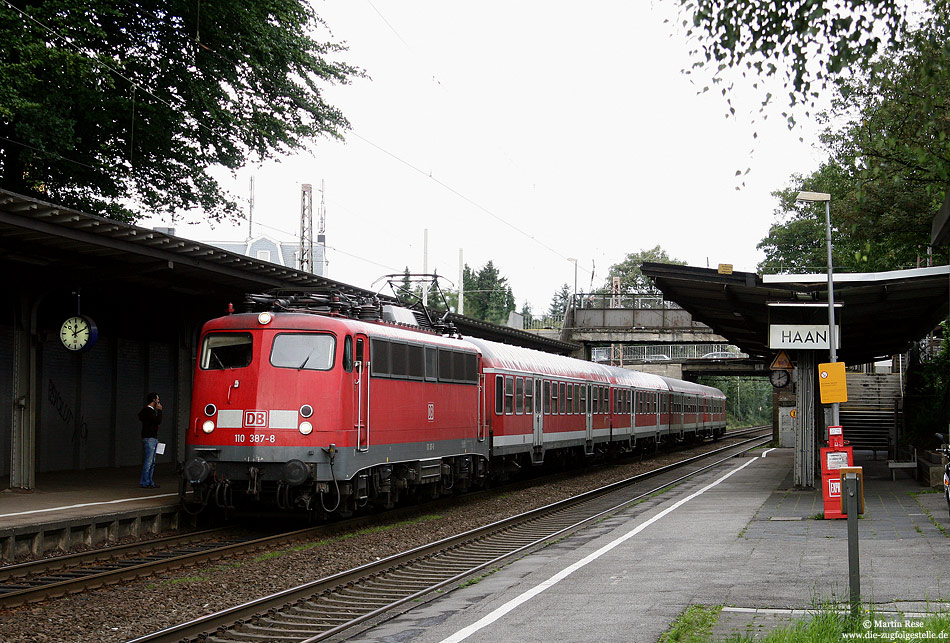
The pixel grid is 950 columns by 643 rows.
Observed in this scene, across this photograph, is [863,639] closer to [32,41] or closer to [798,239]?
[32,41]

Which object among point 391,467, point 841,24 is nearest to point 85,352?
point 391,467

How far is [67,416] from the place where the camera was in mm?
20172

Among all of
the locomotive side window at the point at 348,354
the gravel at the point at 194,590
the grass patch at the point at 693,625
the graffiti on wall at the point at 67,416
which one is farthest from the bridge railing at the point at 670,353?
the grass patch at the point at 693,625

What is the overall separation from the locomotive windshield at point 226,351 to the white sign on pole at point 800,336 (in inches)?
412

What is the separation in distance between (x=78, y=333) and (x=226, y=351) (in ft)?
14.7

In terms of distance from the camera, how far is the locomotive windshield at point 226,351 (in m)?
14.0

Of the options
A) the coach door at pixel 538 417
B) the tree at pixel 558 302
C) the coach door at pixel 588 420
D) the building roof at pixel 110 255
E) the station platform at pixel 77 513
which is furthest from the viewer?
the tree at pixel 558 302

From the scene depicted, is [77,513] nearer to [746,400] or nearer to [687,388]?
[687,388]

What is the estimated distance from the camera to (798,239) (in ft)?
198

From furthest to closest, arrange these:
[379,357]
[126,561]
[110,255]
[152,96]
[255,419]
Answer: [152,96] < [110,255] < [379,357] < [255,419] < [126,561]

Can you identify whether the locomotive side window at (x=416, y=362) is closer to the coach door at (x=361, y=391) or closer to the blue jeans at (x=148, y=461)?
the coach door at (x=361, y=391)

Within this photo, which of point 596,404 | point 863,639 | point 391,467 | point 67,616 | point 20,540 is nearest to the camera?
point 863,639

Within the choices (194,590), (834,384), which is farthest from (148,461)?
(834,384)

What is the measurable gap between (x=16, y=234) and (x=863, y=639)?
11.8 metres
